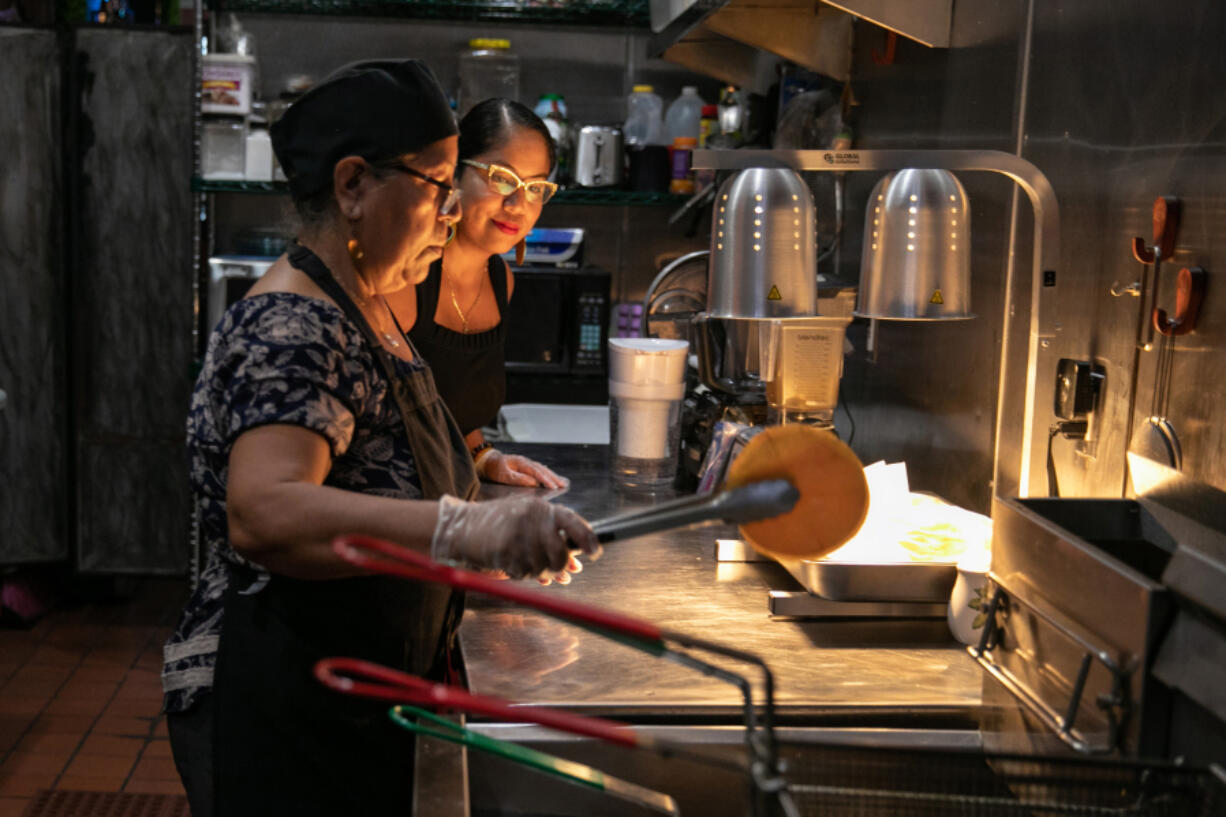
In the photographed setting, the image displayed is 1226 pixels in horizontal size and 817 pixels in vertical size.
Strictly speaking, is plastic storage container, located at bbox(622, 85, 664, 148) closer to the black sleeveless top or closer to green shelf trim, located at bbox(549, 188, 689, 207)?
green shelf trim, located at bbox(549, 188, 689, 207)

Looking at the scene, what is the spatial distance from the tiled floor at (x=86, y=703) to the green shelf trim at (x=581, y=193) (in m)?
1.56

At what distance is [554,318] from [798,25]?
140 cm

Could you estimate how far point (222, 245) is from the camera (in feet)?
14.9

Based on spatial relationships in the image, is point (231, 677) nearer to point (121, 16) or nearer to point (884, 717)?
point (884, 717)

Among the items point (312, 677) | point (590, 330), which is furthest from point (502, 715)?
point (590, 330)

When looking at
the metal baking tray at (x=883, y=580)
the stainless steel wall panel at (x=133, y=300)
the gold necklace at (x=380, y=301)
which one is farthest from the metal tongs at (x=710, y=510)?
the stainless steel wall panel at (x=133, y=300)

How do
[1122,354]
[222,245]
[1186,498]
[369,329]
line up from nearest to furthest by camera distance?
[1186,498] < [369,329] < [1122,354] < [222,245]

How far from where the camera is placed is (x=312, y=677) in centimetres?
141

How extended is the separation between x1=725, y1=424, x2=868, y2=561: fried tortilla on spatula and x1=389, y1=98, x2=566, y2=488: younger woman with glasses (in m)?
1.15

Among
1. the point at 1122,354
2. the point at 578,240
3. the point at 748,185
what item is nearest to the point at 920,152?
the point at 748,185

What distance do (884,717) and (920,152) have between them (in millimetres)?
703

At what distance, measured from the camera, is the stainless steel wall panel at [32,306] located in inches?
162

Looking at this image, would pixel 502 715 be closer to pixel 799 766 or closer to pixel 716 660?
pixel 799 766

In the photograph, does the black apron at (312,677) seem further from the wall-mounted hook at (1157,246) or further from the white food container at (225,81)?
the white food container at (225,81)
